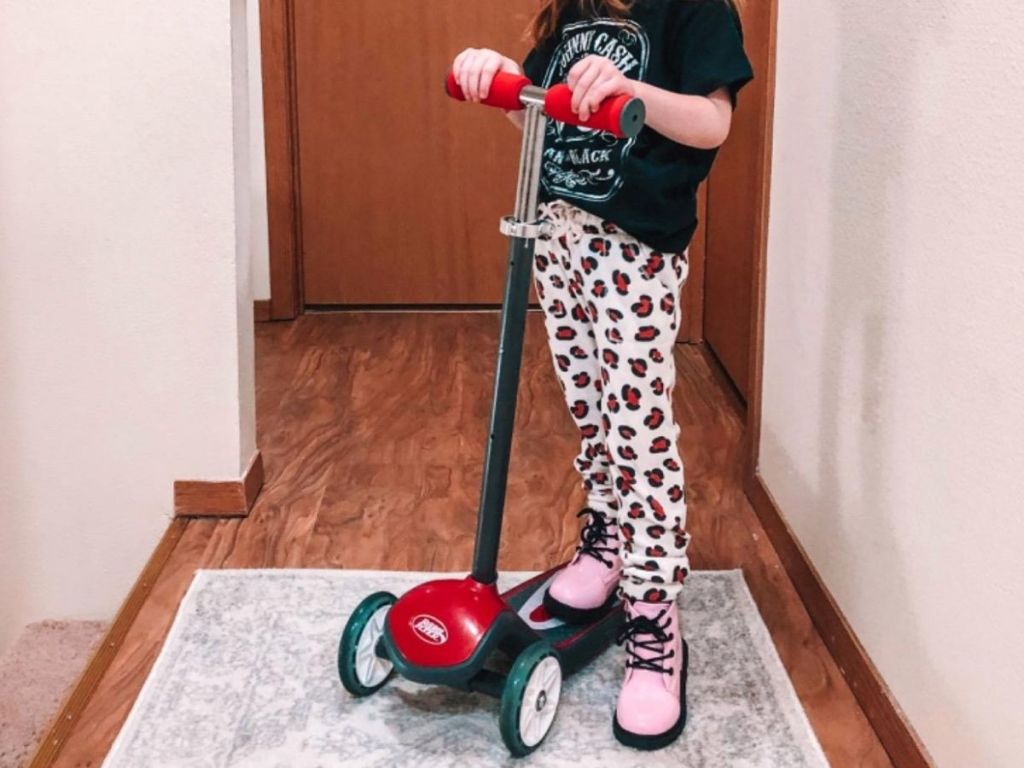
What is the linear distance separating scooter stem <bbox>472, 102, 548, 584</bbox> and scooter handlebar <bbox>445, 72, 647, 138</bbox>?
0.02 metres

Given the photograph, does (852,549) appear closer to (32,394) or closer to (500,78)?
(500,78)

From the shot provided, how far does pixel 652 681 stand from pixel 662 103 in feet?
2.05

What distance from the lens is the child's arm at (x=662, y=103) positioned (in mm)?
1096

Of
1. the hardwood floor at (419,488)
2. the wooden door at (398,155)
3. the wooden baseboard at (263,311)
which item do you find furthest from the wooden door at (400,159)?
the hardwood floor at (419,488)

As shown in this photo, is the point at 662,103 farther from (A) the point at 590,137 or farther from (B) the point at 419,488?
(B) the point at 419,488

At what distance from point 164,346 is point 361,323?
125 cm

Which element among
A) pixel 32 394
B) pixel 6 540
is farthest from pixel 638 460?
pixel 6 540

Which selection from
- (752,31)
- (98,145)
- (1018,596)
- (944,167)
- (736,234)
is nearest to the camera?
(1018,596)

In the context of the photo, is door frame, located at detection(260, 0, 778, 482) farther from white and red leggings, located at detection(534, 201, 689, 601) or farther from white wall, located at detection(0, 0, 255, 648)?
white and red leggings, located at detection(534, 201, 689, 601)

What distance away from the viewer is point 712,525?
1.91 metres

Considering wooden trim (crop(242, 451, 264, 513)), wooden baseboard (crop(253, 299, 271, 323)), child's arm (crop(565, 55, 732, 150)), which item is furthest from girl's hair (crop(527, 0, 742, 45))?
wooden baseboard (crop(253, 299, 271, 323))

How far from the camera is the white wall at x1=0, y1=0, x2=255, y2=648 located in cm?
179

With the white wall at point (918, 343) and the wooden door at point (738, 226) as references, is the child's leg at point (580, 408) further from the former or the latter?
the wooden door at point (738, 226)

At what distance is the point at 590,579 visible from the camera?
152cm
